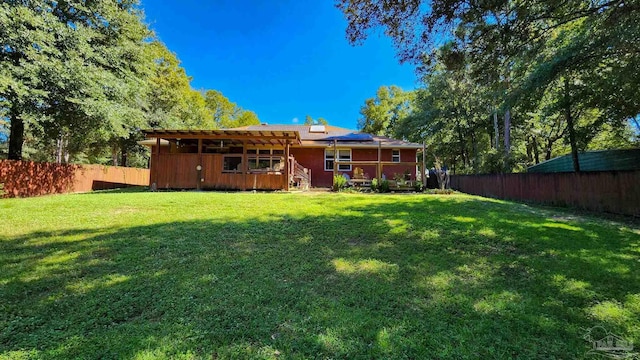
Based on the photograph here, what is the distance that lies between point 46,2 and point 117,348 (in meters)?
15.6

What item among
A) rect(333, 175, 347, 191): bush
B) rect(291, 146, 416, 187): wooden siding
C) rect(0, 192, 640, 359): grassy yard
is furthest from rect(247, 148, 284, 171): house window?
rect(0, 192, 640, 359): grassy yard

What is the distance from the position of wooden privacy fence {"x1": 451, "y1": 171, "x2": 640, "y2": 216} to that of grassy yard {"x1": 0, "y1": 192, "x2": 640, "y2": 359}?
11.9 feet

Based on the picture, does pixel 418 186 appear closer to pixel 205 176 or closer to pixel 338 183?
pixel 338 183

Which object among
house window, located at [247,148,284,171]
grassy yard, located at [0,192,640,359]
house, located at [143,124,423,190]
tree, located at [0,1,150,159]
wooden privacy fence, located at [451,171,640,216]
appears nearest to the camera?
grassy yard, located at [0,192,640,359]

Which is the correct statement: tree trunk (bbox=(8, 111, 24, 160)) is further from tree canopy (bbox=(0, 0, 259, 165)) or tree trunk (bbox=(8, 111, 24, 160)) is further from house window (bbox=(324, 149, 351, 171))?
house window (bbox=(324, 149, 351, 171))

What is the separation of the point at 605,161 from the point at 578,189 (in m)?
3.73

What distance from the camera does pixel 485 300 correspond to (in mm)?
3254

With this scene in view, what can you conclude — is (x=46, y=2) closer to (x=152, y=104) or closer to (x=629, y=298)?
(x=152, y=104)

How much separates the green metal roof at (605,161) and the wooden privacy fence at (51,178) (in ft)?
74.1

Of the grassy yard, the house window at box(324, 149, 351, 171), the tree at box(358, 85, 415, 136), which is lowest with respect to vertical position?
the grassy yard

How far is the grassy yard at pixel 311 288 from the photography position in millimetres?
2533

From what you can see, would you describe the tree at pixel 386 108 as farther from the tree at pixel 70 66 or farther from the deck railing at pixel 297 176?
the tree at pixel 70 66

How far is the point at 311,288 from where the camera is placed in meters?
3.49

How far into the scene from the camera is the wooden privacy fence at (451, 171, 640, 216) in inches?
337
